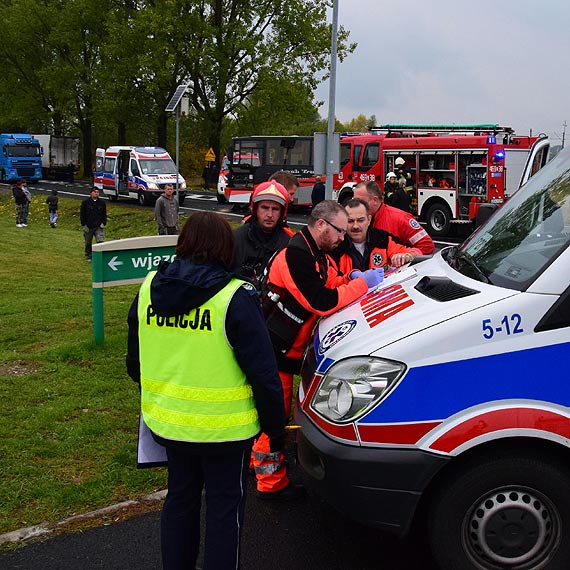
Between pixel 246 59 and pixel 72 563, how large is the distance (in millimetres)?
36481

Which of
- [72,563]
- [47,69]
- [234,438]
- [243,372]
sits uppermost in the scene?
[47,69]

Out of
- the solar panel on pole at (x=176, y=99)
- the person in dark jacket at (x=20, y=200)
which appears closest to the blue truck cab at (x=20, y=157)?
the person in dark jacket at (x=20, y=200)

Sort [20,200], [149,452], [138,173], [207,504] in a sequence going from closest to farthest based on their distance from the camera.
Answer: [207,504]
[149,452]
[20,200]
[138,173]

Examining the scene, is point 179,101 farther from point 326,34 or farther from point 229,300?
point 326,34

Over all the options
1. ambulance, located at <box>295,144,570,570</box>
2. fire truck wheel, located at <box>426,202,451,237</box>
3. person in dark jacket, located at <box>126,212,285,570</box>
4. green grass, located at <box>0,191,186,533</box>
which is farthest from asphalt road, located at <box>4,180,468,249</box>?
person in dark jacket, located at <box>126,212,285,570</box>

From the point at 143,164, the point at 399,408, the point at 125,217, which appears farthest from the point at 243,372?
the point at 143,164

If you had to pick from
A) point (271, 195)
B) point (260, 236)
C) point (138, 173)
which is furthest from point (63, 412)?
point (138, 173)

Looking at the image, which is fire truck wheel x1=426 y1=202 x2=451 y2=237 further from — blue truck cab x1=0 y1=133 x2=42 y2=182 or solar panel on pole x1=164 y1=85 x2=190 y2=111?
blue truck cab x1=0 y1=133 x2=42 y2=182

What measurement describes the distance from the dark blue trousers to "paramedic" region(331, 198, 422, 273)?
7.22 ft

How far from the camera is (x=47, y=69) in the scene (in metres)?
45.7

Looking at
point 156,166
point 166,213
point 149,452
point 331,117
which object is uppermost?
point 331,117

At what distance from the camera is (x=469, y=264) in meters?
3.75

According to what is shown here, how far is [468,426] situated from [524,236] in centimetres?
117

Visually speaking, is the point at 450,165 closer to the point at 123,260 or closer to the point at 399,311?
the point at 123,260
